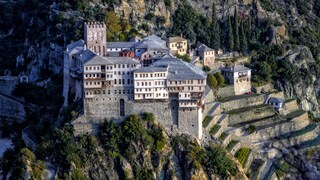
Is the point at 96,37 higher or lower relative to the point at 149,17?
lower

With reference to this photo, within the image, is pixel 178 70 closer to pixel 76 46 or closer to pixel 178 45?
pixel 76 46

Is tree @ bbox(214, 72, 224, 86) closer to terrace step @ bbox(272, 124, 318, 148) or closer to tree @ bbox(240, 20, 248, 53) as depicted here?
terrace step @ bbox(272, 124, 318, 148)

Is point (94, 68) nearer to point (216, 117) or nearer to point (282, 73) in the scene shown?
point (216, 117)

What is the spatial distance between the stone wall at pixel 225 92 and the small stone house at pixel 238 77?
2.37 feet

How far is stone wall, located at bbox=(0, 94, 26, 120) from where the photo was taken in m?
89.1

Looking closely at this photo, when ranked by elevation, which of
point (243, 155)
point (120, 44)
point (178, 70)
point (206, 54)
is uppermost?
point (120, 44)

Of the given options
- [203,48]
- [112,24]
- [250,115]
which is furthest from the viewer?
[112,24]

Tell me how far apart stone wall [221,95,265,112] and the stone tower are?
12.7 m

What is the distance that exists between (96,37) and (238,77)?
53.5ft

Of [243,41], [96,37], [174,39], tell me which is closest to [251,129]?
[174,39]

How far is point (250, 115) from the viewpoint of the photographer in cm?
8200

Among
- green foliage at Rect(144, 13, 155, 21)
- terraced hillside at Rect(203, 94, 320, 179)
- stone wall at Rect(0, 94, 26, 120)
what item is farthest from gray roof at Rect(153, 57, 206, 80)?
stone wall at Rect(0, 94, 26, 120)

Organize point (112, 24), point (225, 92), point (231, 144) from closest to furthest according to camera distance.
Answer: point (231, 144)
point (225, 92)
point (112, 24)

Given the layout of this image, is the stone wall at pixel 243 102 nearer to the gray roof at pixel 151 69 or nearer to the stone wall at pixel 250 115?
the stone wall at pixel 250 115
